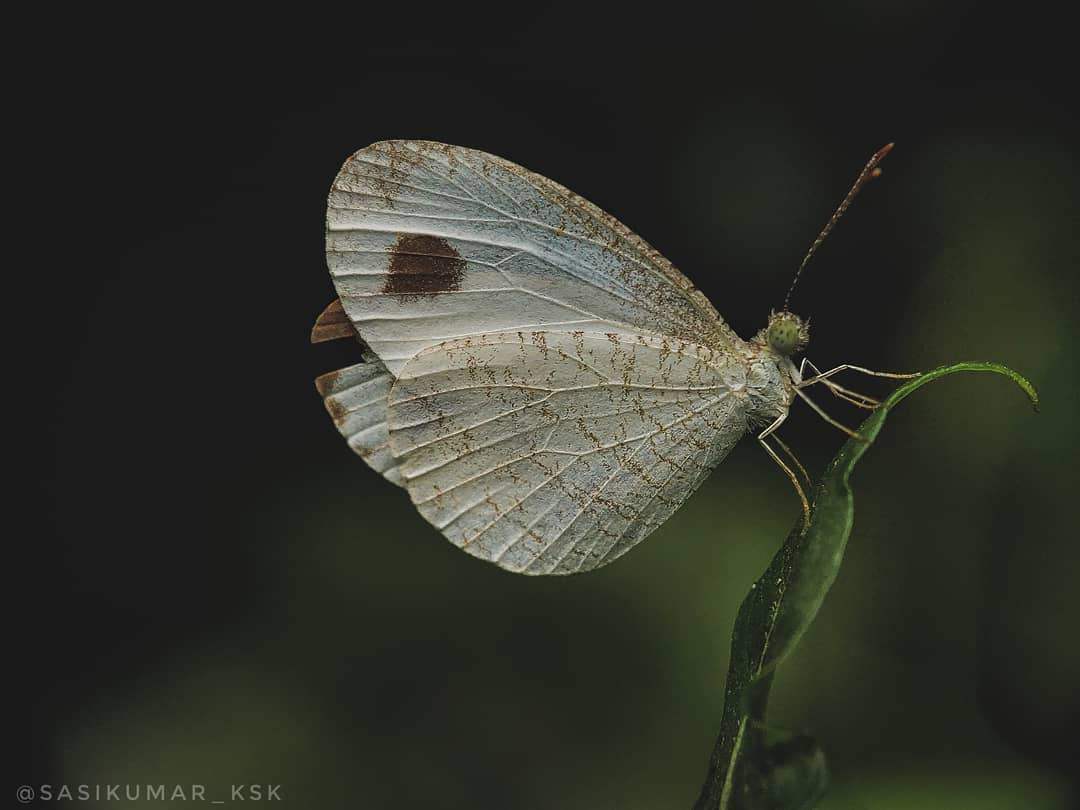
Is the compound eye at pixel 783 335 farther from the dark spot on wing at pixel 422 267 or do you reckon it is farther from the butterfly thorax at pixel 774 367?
the dark spot on wing at pixel 422 267

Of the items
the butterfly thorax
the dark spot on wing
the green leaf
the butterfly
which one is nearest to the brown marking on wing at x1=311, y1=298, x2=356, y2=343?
the butterfly

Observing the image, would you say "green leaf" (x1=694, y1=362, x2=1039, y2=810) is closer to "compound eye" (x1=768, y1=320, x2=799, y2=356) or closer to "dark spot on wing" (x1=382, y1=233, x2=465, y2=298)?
"compound eye" (x1=768, y1=320, x2=799, y2=356)

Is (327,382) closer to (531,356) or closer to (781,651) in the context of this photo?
(531,356)

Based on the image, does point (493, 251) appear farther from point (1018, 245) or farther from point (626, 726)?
point (1018, 245)

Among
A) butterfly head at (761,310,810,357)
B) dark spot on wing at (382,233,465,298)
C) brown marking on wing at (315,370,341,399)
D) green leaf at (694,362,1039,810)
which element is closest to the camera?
green leaf at (694,362,1039,810)

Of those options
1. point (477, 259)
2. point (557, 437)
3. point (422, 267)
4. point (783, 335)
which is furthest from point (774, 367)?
point (422, 267)

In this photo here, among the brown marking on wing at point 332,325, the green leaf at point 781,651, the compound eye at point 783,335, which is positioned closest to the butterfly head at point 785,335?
the compound eye at point 783,335
